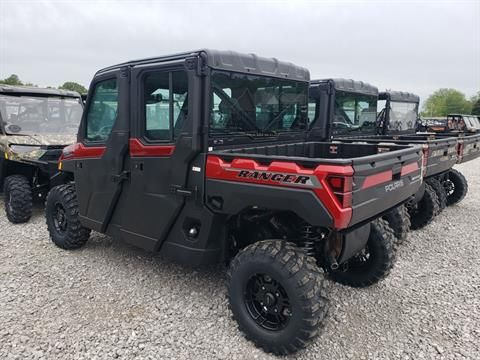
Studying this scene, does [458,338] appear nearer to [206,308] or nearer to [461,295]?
[461,295]

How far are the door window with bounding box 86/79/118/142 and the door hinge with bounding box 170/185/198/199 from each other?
995 millimetres

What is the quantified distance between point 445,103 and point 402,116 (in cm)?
7740

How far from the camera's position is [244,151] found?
11.0ft

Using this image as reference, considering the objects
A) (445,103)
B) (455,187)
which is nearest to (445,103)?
(445,103)

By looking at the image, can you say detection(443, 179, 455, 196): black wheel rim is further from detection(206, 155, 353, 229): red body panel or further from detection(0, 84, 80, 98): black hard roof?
detection(0, 84, 80, 98): black hard roof

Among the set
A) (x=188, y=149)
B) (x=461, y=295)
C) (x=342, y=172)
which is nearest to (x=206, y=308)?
(x=188, y=149)

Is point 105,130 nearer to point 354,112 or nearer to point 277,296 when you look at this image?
point 277,296

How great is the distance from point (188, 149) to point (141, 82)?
841mm

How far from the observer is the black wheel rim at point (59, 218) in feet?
15.4

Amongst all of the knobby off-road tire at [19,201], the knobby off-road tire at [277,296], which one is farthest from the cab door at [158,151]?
the knobby off-road tire at [19,201]

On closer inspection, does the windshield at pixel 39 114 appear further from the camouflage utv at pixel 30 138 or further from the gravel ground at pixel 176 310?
the gravel ground at pixel 176 310

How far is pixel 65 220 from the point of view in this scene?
15.3 ft

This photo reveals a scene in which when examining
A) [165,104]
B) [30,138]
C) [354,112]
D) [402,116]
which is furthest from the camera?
[402,116]

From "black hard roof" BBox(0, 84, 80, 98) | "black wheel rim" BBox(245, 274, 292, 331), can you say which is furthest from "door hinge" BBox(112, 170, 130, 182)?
"black hard roof" BBox(0, 84, 80, 98)
